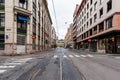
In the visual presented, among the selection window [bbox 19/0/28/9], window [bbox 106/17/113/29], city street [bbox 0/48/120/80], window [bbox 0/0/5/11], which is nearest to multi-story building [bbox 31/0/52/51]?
window [bbox 19/0/28/9]

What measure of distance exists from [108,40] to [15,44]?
19329mm

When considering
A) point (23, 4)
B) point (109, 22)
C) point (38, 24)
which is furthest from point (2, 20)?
point (109, 22)

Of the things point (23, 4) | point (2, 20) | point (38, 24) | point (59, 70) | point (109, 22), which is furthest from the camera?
point (38, 24)

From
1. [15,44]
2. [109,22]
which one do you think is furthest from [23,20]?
[109,22]

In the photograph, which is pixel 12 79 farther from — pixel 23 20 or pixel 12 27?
pixel 23 20

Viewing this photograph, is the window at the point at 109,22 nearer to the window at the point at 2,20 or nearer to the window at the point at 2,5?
the window at the point at 2,20

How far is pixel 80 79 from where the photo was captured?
829cm

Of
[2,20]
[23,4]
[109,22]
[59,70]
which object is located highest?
[23,4]

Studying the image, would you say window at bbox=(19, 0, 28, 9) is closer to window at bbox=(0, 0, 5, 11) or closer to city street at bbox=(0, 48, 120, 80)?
window at bbox=(0, 0, 5, 11)

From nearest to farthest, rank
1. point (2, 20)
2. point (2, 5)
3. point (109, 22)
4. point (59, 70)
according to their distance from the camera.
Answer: point (59, 70), point (2, 5), point (2, 20), point (109, 22)

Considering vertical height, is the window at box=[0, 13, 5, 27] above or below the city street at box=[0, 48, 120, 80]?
above

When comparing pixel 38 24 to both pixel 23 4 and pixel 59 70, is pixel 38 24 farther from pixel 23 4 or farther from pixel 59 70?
pixel 59 70

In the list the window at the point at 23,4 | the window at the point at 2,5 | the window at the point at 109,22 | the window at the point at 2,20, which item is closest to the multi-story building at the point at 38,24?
the window at the point at 23,4

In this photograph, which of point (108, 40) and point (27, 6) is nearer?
point (27, 6)
